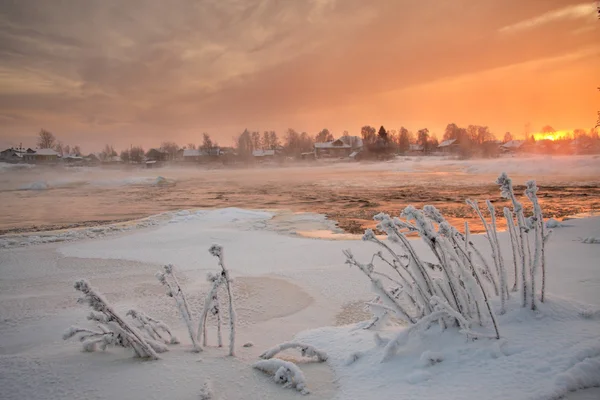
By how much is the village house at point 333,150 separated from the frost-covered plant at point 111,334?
10009 centimetres

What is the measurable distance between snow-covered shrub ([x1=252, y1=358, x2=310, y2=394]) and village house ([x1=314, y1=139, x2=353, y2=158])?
100 metres

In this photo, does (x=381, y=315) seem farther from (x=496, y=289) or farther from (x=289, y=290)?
(x=289, y=290)

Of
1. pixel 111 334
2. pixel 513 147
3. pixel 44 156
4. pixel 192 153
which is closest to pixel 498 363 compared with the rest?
pixel 111 334

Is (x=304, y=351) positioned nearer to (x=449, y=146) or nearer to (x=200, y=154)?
(x=449, y=146)

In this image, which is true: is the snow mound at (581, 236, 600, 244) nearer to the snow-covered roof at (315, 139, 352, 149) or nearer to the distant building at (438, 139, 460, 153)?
the distant building at (438, 139, 460, 153)

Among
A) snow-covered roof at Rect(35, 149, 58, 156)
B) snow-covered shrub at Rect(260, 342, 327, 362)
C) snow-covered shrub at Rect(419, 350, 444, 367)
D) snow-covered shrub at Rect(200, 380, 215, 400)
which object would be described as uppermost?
snow-covered roof at Rect(35, 149, 58, 156)

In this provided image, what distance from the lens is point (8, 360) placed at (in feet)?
9.21

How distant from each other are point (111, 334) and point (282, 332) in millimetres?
2301

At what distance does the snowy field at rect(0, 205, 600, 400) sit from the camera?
2242 mm

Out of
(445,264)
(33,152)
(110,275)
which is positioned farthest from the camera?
(33,152)

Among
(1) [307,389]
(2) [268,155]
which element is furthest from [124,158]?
(1) [307,389]

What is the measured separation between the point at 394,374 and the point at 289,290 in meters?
4.21

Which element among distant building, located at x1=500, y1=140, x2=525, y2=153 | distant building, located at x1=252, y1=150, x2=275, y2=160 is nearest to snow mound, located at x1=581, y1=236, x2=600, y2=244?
distant building, located at x1=252, y1=150, x2=275, y2=160

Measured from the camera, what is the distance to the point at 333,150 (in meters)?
104
